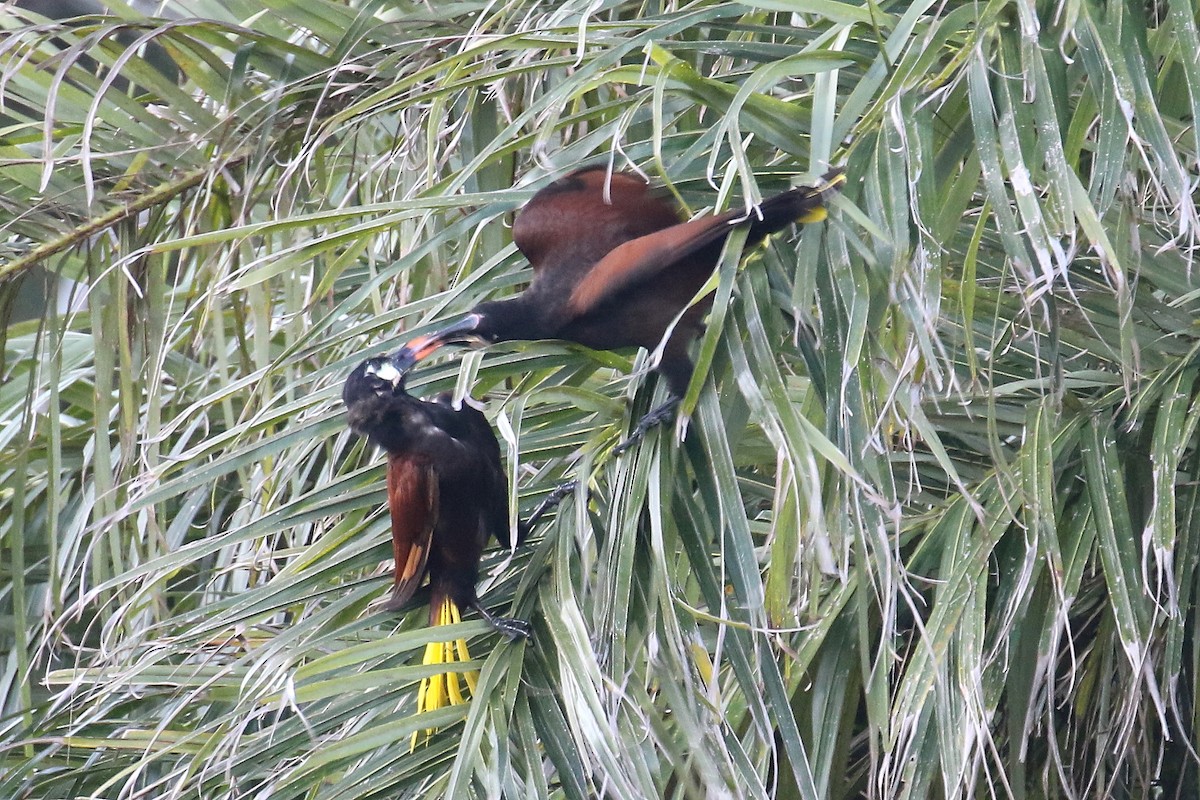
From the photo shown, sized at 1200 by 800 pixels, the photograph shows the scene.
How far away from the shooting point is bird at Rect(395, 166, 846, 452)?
1.17 meters

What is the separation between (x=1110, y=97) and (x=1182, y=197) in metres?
0.13

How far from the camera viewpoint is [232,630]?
4.36ft

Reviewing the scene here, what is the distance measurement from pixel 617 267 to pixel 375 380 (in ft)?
1.00

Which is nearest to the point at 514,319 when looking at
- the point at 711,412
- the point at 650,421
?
the point at 650,421

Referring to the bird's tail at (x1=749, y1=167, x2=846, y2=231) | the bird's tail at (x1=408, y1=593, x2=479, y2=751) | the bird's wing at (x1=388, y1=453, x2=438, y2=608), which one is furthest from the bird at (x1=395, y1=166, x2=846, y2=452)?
the bird's tail at (x1=408, y1=593, x2=479, y2=751)

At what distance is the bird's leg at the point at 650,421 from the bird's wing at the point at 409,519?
11.0 inches

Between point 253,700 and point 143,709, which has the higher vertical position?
point 253,700

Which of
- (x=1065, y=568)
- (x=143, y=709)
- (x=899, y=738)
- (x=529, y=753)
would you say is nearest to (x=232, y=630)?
(x=529, y=753)

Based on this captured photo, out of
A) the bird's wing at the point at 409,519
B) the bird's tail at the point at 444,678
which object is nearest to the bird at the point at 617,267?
the bird's wing at the point at 409,519

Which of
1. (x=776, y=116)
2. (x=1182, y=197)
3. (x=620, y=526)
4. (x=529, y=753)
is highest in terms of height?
(x=776, y=116)

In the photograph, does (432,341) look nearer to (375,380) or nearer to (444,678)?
(375,380)

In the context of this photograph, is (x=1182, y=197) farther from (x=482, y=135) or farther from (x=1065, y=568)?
(x=482, y=135)

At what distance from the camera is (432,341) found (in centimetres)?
137

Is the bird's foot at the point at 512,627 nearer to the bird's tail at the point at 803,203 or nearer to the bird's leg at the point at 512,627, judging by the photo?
the bird's leg at the point at 512,627
